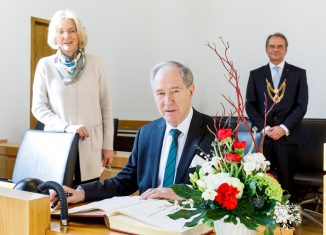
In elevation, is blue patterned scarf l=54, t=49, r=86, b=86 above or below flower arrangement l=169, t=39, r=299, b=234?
above

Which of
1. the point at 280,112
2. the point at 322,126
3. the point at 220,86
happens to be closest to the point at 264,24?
the point at 220,86

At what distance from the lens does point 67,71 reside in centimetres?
251

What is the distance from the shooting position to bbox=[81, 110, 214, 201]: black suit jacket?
1647 mm

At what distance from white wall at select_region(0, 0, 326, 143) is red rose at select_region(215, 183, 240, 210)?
4251 millimetres

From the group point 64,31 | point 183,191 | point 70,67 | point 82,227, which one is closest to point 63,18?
point 64,31

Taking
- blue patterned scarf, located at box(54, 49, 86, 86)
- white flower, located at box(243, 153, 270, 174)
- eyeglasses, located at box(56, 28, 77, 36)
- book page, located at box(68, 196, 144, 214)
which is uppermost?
eyeglasses, located at box(56, 28, 77, 36)

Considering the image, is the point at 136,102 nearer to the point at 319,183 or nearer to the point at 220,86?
the point at 220,86

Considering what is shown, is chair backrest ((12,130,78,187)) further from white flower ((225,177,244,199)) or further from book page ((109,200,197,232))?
white flower ((225,177,244,199))

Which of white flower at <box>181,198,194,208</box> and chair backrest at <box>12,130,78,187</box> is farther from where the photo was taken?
chair backrest at <box>12,130,78,187</box>

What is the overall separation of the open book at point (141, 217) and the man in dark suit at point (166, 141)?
0.32 m

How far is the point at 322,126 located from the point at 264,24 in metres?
1.50

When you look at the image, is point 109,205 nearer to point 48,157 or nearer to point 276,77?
point 48,157

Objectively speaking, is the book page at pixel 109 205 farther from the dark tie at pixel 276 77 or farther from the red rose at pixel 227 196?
the dark tie at pixel 276 77

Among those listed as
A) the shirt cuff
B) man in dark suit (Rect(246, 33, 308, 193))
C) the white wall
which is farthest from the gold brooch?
the white wall
